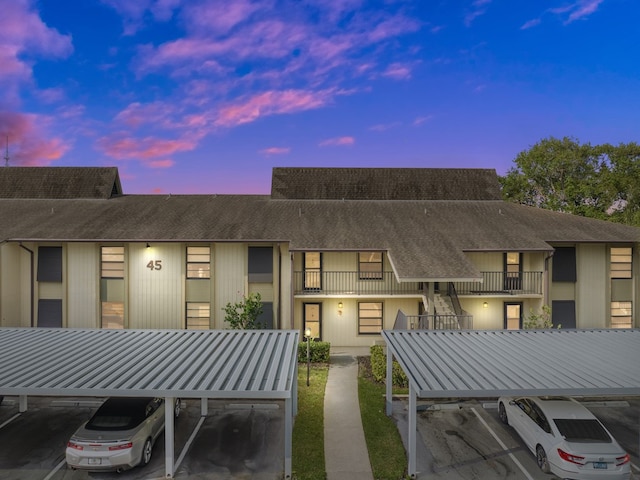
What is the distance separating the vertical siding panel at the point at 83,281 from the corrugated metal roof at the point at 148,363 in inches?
201

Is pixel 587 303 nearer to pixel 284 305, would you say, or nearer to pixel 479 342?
pixel 479 342

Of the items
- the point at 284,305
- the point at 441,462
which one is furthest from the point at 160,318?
the point at 441,462

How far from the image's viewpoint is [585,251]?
18547mm

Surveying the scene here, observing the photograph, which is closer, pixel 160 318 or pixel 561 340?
A: pixel 561 340

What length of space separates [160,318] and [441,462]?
564 inches

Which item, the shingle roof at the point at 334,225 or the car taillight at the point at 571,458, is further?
the shingle roof at the point at 334,225

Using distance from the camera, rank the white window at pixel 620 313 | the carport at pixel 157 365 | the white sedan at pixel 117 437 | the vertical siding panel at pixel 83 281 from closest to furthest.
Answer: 1. the carport at pixel 157 365
2. the white sedan at pixel 117 437
3. the vertical siding panel at pixel 83 281
4. the white window at pixel 620 313

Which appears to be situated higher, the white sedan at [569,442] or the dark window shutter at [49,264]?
the dark window shutter at [49,264]

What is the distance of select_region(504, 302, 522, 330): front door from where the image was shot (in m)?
19.1

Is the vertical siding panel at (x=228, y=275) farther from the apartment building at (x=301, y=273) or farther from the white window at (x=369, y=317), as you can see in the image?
the white window at (x=369, y=317)

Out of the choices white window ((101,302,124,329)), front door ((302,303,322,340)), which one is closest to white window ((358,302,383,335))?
front door ((302,303,322,340))

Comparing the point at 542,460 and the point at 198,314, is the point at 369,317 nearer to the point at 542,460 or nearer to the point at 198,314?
the point at 198,314

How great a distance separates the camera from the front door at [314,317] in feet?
62.5

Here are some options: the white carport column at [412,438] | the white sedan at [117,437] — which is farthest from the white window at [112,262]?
the white carport column at [412,438]
